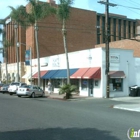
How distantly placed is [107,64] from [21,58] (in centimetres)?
3611

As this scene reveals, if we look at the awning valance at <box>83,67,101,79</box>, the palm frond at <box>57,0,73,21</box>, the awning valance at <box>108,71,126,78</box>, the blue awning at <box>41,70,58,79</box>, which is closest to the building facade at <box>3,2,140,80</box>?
the blue awning at <box>41,70,58,79</box>

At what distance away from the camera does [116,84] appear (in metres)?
30.8

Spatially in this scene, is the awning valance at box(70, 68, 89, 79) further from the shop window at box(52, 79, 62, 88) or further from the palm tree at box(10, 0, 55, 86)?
the palm tree at box(10, 0, 55, 86)

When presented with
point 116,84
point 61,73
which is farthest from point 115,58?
point 61,73

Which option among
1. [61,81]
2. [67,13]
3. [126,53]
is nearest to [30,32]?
[61,81]

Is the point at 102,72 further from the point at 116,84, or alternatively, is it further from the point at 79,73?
the point at 79,73

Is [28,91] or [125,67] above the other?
[125,67]

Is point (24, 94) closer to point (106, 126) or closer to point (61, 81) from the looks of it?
point (61, 81)

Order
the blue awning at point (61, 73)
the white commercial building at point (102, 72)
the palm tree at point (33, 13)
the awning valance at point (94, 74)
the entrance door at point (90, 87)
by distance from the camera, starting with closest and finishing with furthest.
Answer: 1. the awning valance at point (94, 74)
2. the white commercial building at point (102, 72)
3. the entrance door at point (90, 87)
4. the blue awning at point (61, 73)
5. the palm tree at point (33, 13)

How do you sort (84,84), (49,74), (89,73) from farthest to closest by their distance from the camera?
(49,74)
(84,84)
(89,73)

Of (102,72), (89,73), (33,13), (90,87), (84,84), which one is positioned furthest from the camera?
(33,13)

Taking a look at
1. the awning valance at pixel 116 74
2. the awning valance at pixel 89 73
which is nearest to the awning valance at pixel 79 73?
the awning valance at pixel 89 73

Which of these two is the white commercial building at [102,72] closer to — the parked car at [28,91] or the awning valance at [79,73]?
the awning valance at [79,73]

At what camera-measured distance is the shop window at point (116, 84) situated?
30344 mm
